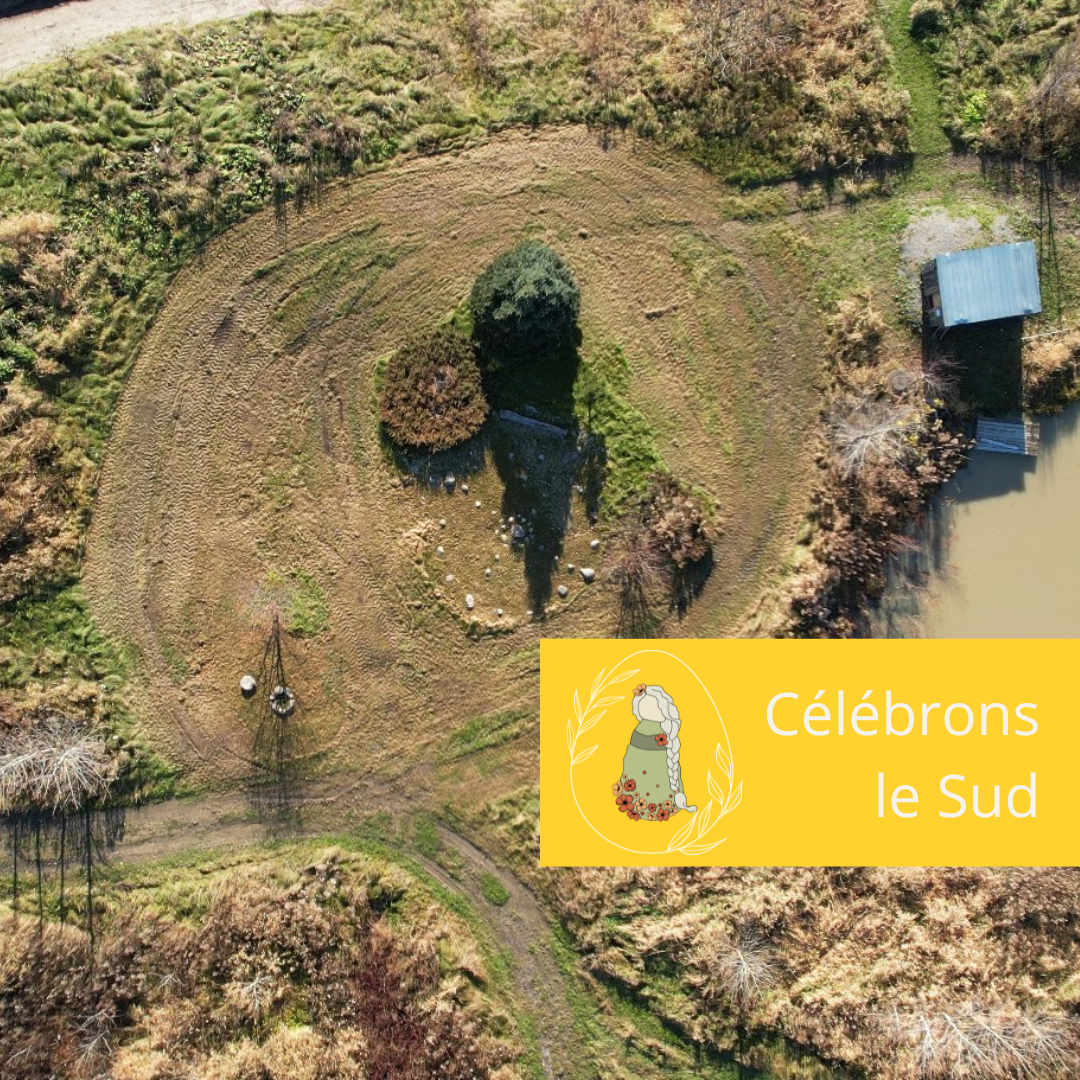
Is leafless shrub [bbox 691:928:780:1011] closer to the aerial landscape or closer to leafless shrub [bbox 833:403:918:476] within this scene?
the aerial landscape

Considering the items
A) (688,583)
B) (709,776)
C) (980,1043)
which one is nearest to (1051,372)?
(688,583)

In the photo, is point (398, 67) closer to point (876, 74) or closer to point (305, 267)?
point (305, 267)

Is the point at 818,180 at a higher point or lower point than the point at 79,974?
higher

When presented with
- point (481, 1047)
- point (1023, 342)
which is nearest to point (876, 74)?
point (1023, 342)

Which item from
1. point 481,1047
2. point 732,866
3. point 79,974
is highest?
point 732,866


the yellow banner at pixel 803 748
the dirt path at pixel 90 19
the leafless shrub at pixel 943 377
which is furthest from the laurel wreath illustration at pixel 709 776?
the dirt path at pixel 90 19
